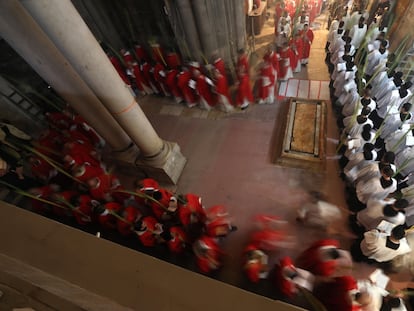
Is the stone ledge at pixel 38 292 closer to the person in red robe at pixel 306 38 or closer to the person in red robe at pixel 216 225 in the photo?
the person in red robe at pixel 216 225

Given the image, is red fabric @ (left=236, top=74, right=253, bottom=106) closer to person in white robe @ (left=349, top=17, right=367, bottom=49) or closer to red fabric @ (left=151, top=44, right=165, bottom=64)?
red fabric @ (left=151, top=44, right=165, bottom=64)

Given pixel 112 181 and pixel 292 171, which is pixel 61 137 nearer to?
pixel 112 181

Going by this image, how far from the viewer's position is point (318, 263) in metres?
3.13

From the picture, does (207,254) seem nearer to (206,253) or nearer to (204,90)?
(206,253)

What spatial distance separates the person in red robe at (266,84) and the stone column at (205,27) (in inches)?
63.5

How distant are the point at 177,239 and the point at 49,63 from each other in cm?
333

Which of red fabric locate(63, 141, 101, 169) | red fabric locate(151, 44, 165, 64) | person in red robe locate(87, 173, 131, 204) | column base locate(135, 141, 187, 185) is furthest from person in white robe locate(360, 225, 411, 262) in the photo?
red fabric locate(151, 44, 165, 64)

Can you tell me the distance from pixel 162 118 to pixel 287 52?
13.1ft

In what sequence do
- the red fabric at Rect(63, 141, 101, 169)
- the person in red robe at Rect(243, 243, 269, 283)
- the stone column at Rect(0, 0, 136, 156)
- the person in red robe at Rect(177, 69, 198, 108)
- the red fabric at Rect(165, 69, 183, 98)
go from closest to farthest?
1. the stone column at Rect(0, 0, 136, 156)
2. the person in red robe at Rect(243, 243, 269, 283)
3. the red fabric at Rect(63, 141, 101, 169)
4. the person in red robe at Rect(177, 69, 198, 108)
5. the red fabric at Rect(165, 69, 183, 98)

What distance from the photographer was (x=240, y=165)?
5.48 meters

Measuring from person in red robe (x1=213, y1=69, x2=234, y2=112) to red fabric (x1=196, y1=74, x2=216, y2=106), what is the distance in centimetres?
21

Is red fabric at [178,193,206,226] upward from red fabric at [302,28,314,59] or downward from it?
upward

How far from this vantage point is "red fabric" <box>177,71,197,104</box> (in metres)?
6.38

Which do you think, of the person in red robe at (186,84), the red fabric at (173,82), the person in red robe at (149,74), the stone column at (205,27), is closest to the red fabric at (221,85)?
the person in red robe at (186,84)
